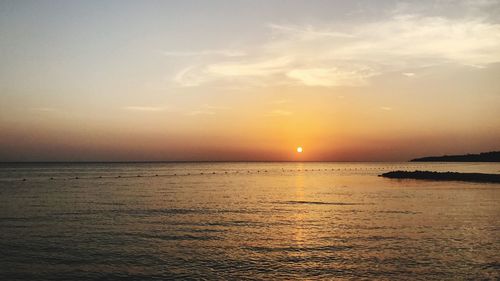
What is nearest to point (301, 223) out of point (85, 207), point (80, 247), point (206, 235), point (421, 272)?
point (206, 235)

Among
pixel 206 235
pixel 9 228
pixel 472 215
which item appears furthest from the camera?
pixel 472 215

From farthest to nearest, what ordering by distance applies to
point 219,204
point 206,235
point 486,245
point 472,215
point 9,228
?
point 219,204 < point 472,215 < point 9,228 < point 206,235 < point 486,245

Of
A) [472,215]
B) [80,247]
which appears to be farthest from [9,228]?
[472,215]

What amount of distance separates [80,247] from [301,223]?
1511 centimetres

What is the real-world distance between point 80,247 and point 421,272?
17.3 metres

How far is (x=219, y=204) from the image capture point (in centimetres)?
4444

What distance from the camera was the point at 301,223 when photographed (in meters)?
30.6

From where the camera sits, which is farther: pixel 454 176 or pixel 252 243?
pixel 454 176

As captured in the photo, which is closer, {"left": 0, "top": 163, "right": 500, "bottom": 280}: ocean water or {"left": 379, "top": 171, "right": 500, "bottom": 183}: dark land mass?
{"left": 0, "top": 163, "right": 500, "bottom": 280}: ocean water

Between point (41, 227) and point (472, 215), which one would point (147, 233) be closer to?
point (41, 227)

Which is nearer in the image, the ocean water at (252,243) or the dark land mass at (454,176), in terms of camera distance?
the ocean water at (252,243)

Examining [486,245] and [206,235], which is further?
[206,235]

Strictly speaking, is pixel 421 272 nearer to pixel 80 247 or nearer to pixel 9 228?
pixel 80 247

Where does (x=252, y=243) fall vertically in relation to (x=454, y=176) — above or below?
below
